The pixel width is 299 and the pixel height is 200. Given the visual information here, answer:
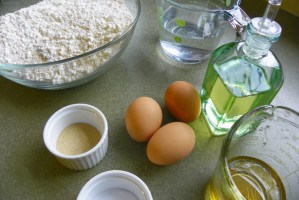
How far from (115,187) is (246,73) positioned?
0.38 m

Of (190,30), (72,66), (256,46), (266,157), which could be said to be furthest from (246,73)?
(72,66)

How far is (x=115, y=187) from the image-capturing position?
613 millimetres

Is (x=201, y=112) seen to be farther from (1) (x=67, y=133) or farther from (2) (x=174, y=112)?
(1) (x=67, y=133)

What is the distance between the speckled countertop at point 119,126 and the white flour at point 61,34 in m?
0.10

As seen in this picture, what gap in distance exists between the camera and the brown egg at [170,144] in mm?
618

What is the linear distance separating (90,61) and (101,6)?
225 mm

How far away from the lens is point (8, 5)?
0.98 metres

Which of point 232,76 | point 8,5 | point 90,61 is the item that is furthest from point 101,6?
point 232,76

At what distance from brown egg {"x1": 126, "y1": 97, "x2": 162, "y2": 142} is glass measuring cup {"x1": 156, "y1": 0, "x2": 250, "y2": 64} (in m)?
0.26

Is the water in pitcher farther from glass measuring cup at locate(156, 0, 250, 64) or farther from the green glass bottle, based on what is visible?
the green glass bottle

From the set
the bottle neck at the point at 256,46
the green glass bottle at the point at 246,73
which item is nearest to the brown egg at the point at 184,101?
the green glass bottle at the point at 246,73

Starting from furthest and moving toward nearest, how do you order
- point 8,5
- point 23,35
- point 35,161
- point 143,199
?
point 8,5 < point 23,35 < point 35,161 < point 143,199

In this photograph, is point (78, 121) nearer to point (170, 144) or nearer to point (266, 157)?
point (170, 144)

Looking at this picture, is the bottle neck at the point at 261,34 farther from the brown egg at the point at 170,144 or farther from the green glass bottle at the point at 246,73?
the brown egg at the point at 170,144
